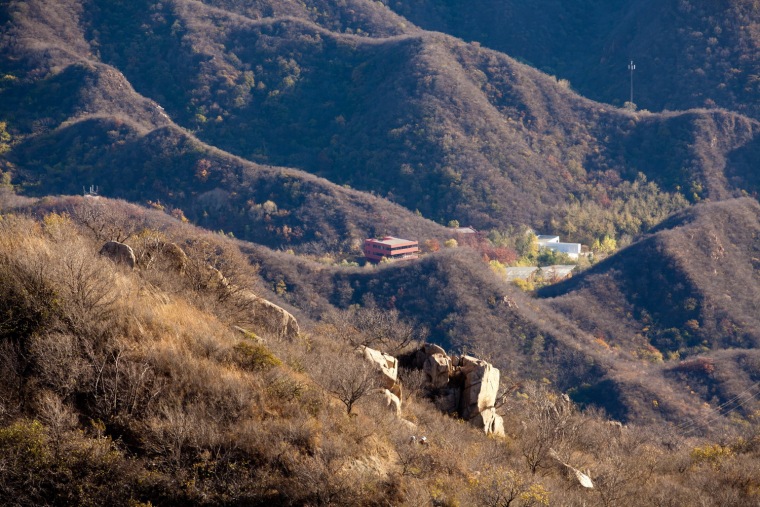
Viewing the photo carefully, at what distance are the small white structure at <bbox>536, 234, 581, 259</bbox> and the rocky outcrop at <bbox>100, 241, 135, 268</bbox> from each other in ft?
Answer: 230

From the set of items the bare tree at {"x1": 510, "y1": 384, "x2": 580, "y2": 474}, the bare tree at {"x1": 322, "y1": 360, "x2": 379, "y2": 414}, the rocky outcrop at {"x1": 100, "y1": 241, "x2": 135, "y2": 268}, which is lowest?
the bare tree at {"x1": 510, "y1": 384, "x2": 580, "y2": 474}

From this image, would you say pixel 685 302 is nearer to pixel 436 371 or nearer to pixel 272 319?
pixel 436 371

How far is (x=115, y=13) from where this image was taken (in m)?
132

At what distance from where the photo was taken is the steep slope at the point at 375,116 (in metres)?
97.3

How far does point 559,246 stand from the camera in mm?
88500

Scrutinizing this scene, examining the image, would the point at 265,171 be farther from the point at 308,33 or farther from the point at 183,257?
the point at 183,257

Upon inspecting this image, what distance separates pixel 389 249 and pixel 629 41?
100483 millimetres

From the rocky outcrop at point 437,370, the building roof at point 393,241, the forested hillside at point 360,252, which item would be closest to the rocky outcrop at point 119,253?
the forested hillside at point 360,252

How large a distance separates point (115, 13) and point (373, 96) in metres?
51.8

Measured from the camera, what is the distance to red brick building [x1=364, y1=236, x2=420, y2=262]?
75312 mm

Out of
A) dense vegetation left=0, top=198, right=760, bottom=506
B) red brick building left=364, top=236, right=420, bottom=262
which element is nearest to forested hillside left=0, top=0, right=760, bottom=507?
dense vegetation left=0, top=198, right=760, bottom=506

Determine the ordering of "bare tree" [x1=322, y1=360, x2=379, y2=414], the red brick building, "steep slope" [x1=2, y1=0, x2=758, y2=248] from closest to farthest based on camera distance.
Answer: "bare tree" [x1=322, y1=360, x2=379, y2=414] → the red brick building → "steep slope" [x1=2, y1=0, x2=758, y2=248]

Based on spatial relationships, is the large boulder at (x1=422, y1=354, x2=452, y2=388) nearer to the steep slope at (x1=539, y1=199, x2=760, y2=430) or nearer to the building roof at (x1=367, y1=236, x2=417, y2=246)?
the steep slope at (x1=539, y1=199, x2=760, y2=430)

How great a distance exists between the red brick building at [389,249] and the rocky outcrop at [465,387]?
4937 centimetres
